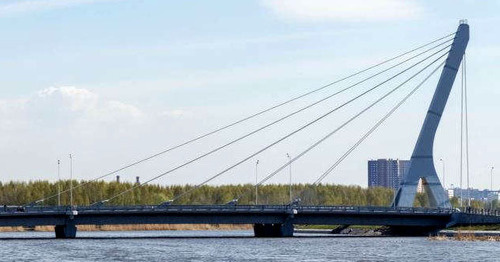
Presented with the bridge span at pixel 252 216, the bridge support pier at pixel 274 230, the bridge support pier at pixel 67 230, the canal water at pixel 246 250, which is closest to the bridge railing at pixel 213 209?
the bridge span at pixel 252 216

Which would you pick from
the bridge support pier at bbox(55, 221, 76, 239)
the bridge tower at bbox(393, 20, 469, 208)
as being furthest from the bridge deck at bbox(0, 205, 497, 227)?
the bridge tower at bbox(393, 20, 469, 208)

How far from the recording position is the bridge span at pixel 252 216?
16238cm

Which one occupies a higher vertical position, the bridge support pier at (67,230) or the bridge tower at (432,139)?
the bridge tower at (432,139)

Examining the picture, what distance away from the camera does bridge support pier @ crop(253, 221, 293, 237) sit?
171625 millimetres

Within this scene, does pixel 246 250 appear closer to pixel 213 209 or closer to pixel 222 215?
pixel 213 209

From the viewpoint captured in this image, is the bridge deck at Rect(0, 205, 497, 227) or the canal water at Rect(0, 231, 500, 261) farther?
the bridge deck at Rect(0, 205, 497, 227)

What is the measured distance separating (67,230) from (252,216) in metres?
21.6

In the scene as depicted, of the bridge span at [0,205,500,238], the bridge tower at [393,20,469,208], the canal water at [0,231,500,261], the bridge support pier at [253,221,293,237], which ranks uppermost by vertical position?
the bridge tower at [393,20,469,208]

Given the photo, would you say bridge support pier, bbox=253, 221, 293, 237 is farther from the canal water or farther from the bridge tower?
the bridge tower

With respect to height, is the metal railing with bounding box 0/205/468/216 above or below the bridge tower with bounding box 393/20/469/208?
below

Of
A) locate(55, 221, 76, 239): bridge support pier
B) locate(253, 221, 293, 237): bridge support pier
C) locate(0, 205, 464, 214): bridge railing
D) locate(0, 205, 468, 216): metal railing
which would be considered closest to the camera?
locate(0, 205, 468, 216): metal railing

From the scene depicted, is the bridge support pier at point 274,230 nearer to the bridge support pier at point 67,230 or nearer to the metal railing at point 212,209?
the metal railing at point 212,209

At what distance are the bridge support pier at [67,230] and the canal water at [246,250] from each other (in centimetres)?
940

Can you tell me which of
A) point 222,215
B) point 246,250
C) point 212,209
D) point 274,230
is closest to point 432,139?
point 274,230
